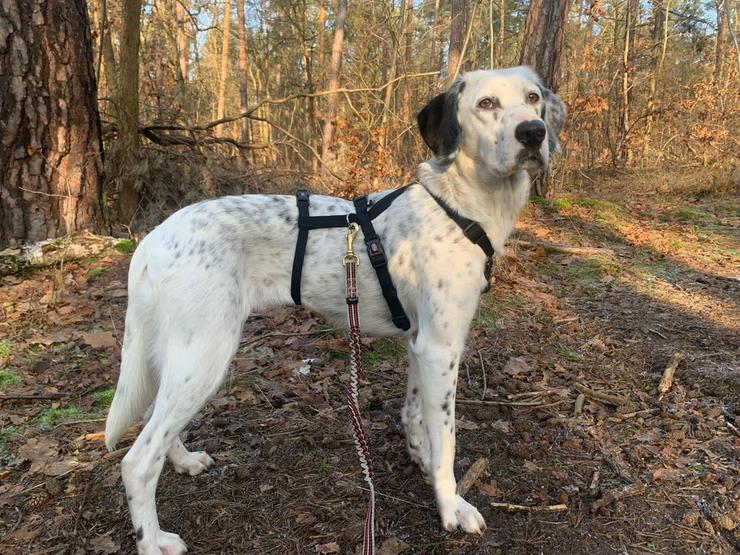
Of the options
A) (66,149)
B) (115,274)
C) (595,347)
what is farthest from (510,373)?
(66,149)

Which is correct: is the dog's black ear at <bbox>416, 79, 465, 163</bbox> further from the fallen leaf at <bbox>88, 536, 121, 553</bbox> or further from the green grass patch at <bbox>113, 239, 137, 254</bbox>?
the green grass patch at <bbox>113, 239, 137, 254</bbox>

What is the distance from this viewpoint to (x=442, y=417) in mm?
2422

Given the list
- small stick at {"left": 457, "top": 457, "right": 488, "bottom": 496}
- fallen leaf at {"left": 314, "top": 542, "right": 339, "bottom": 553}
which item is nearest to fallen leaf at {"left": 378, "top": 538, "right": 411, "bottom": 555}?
fallen leaf at {"left": 314, "top": 542, "right": 339, "bottom": 553}

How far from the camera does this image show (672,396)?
10.9ft

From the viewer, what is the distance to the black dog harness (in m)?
2.47

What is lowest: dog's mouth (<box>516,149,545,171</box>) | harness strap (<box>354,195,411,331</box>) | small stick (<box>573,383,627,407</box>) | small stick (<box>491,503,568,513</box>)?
small stick (<box>491,503,568,513</box>)

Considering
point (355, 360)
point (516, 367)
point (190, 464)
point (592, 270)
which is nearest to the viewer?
point (355, 360)

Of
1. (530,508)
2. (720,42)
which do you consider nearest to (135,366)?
(530,508)

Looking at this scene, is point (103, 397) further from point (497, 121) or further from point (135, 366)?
point (497, 121)

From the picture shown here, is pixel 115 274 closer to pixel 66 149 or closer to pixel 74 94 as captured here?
pixel 66 149

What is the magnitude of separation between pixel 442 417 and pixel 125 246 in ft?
13.8

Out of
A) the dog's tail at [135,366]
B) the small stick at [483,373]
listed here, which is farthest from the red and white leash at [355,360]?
the small stick at [483,373]

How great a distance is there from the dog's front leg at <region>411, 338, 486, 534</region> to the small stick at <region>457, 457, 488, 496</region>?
5.0 inches

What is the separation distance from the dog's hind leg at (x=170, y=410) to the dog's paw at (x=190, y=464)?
18.7 inches
